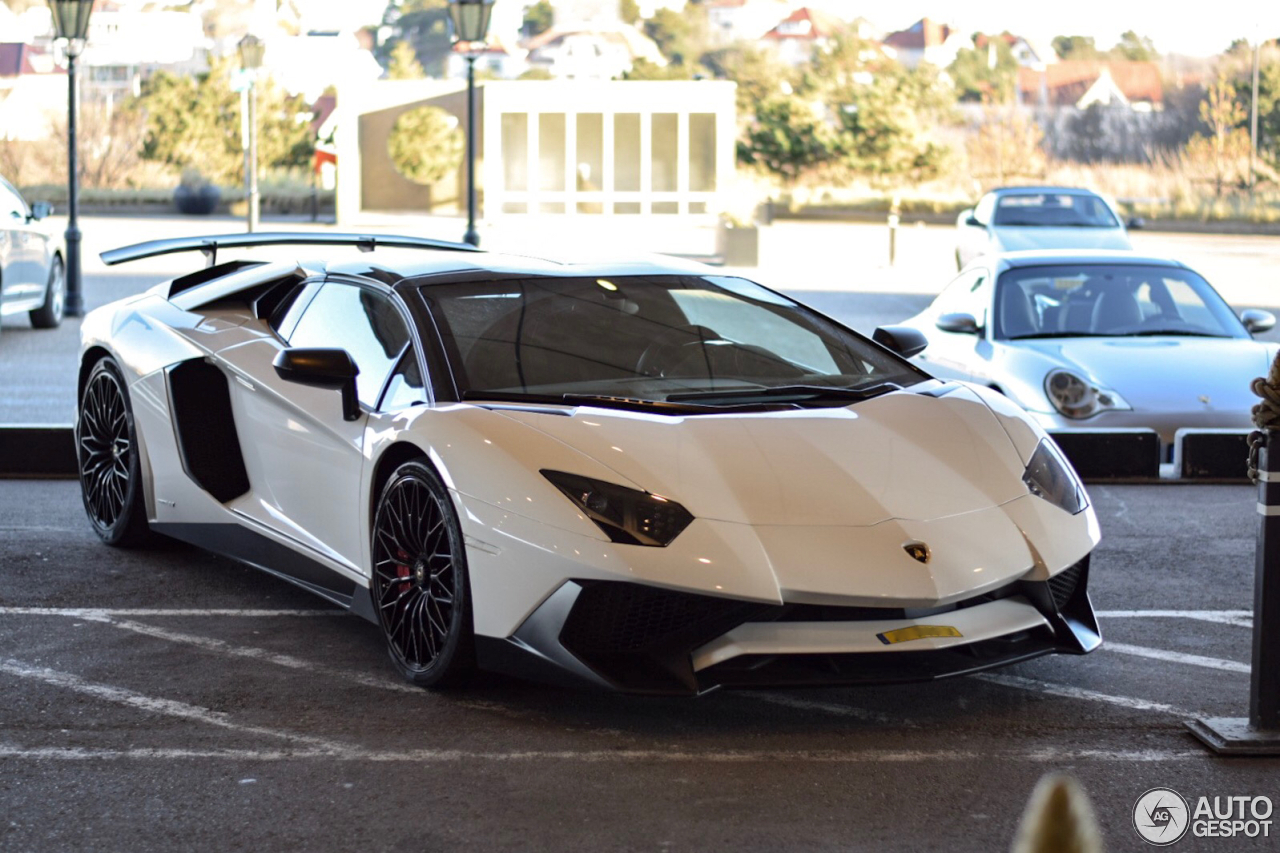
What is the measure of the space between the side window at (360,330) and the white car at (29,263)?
32.6ft

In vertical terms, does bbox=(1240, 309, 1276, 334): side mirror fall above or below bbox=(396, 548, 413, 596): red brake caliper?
above

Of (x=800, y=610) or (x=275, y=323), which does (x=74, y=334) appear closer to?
(x=275, y=323)

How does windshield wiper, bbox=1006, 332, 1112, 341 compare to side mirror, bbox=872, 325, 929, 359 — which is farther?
windshield wiper, bbox=1006, 332, 1112, 341

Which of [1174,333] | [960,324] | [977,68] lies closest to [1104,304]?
[1174,333]

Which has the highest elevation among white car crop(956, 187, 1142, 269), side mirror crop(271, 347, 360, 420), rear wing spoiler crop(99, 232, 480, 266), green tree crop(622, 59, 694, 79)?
green tree crop(622, 59, 694, 79)

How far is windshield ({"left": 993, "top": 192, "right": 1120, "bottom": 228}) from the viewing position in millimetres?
19562

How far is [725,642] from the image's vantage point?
4.10m

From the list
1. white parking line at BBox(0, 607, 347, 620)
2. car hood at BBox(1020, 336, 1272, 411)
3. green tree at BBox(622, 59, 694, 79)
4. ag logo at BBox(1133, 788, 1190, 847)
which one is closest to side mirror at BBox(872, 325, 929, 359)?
white parking line at BBox(0, 607, 347, 620)

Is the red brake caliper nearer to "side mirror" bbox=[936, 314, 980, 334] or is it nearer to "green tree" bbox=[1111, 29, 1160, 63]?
"side mirror" bbox=[936, 314, 980, 334]

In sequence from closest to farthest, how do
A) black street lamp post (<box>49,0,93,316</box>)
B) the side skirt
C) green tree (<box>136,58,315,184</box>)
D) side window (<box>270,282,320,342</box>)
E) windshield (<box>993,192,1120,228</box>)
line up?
the side skirt < side window (<box>270,282,320,342</box>) < black street lamp post (<box>49,0,93,316</box>) < windshield (<box>993,192,1120,228</box>) < green tree (<box>136,58,315,184</box>)

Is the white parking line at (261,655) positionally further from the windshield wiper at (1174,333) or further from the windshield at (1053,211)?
the windshield at (1053,211)

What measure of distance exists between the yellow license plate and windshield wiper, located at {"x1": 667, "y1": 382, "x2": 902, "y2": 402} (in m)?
1.04

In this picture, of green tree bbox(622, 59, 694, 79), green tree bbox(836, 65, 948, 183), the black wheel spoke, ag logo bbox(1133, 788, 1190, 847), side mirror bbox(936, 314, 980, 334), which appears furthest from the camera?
green tree bbox(622, 59, 694, 79)

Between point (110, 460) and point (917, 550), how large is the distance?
3.73 meters
